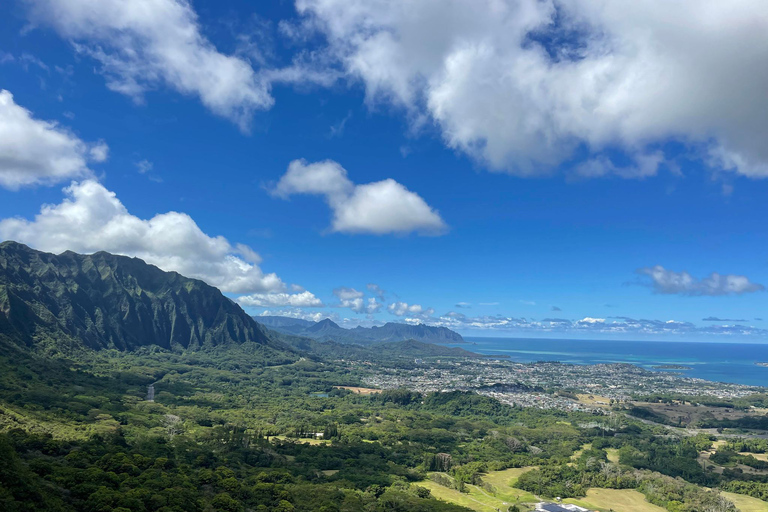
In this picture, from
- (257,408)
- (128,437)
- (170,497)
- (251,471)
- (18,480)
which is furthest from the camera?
(257,408)

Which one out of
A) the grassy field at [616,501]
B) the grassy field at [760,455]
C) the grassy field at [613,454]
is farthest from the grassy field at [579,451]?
the grassy field at [760,455]

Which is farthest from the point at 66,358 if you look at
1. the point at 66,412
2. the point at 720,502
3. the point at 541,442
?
the point at 720,502

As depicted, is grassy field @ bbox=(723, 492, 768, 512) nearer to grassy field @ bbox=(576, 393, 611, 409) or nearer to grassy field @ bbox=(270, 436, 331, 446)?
grassy field @ bbox=(270, 436, 331, 446)

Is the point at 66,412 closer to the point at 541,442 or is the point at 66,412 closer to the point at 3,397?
the point at 3,397

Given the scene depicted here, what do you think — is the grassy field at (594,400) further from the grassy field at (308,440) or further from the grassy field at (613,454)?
the grassy field at (308,440)

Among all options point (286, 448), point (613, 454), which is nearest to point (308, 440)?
point (286, 448)

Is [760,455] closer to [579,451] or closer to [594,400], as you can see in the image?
[579,451]

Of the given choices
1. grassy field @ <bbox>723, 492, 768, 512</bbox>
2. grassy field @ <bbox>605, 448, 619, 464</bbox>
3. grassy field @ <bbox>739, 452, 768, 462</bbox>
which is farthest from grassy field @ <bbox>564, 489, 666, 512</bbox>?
grassy field @ <bbox>739, 452, 768, 462</bbox>
